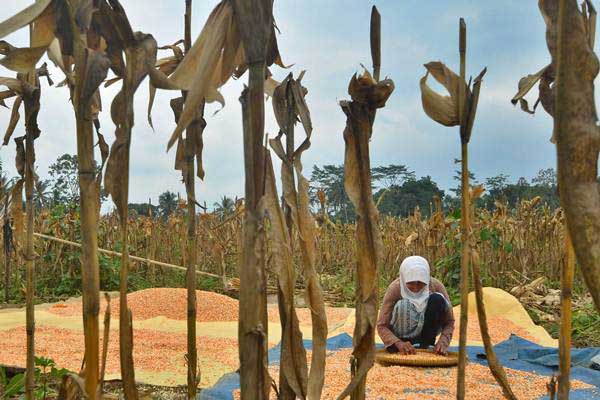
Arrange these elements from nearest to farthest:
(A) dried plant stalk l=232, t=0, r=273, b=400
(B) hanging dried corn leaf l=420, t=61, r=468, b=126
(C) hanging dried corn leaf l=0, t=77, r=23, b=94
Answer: (A) dried plant stalk l=232, t=0, r=273, b=400 < (B) hanging dried corn leaf l=420, t=61, r=468, b=126 < (C) hanging dried corn leaf l=0, t=77, r=23, b=94

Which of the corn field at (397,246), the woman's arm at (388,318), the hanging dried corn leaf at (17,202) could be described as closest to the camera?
the hanging dried corn leaf at (17,202)

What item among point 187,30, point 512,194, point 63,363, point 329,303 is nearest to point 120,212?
point 187,30

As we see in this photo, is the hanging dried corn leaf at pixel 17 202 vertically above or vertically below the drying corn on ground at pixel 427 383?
above

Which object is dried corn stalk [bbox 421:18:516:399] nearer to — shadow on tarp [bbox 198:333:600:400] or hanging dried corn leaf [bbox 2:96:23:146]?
hanging dried corn leaf [bbox 2:96:23:146]

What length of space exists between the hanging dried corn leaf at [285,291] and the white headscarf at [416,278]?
9.24ft

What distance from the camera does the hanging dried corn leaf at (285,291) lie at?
87cm

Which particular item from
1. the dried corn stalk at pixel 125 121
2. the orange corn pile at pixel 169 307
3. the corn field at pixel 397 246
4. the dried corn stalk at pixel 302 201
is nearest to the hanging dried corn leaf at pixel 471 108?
the dried corn stalk at pixel 302 201

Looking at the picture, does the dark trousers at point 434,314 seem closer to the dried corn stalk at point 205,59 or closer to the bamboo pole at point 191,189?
the bamboo pole at point 191,189

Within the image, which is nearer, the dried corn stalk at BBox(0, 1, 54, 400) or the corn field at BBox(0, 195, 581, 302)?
the dried corn stalk at BBox(0, 1, 54, 400)

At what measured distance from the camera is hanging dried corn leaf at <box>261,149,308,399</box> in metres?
0.87

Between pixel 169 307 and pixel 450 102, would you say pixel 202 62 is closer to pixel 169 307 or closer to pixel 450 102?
pixel 450 102

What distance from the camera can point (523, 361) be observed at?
3594mm

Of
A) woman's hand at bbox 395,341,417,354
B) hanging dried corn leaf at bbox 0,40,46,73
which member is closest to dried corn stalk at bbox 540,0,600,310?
hanging dried corn leaf at bbox 0,40,46,73

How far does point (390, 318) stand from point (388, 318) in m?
0.03
